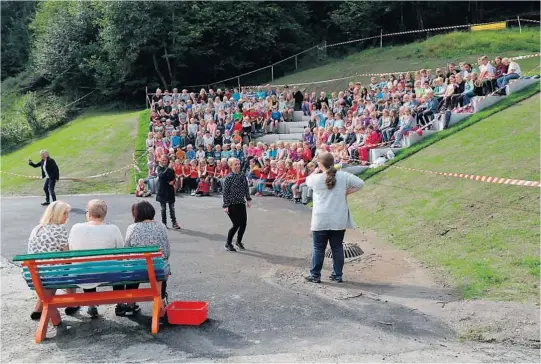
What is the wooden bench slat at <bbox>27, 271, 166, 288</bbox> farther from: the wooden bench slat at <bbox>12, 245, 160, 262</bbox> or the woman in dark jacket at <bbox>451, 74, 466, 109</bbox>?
the woman in dark jacket at <bbox>451, 74, 466, 109</bbox>

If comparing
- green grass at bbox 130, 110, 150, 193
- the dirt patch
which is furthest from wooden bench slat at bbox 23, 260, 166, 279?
green grass at bbox 130, 110, 150, 193


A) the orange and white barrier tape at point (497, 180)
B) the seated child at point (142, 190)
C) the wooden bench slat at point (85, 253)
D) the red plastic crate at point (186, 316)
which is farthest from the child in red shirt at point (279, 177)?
the wooden bench slat at point (85, 253)

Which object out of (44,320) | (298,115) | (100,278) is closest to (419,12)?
(298,115)

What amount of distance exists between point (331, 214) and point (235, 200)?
3004mm

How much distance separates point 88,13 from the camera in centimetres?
4138

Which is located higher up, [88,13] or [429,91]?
[88,13]

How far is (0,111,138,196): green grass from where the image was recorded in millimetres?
21828

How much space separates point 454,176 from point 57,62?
3547 centimetres

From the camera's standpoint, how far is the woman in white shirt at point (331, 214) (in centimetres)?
816

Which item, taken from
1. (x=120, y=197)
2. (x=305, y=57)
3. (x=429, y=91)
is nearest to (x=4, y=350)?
(x=120, y=197)

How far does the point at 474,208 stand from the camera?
34.6 feet

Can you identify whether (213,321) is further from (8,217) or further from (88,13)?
A: (88,13)

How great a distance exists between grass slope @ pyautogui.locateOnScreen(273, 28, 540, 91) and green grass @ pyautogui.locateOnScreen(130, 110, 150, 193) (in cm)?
922

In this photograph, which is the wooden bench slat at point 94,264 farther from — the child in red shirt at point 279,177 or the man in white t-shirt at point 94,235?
the child in red shirt at point 279,177
